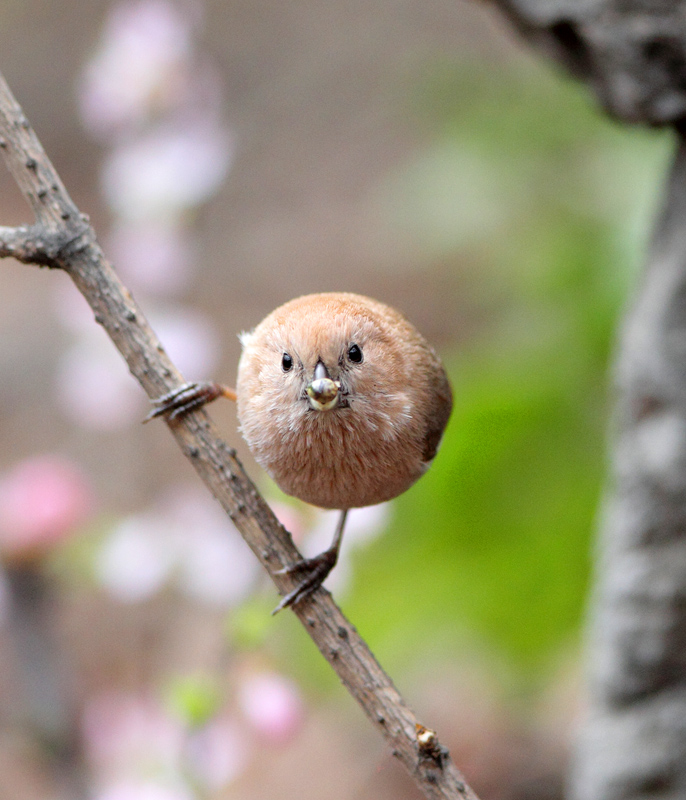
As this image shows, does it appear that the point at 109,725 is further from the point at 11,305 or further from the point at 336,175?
the point at 336,175

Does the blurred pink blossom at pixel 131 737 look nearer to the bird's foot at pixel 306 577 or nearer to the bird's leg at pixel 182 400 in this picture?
the bird's foot at pixel 306 577

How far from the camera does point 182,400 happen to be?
1.35m

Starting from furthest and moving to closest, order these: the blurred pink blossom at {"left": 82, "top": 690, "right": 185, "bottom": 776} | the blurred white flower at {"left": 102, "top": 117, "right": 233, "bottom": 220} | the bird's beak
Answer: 1. the blurred white flower at {"left": 102, "top": 117, "right": 233, "bottom": 220}
2. the blurred pink blossom at {"left": 82, "top": 690, "right": 185, "bottom": 776}
3. the bird's beak

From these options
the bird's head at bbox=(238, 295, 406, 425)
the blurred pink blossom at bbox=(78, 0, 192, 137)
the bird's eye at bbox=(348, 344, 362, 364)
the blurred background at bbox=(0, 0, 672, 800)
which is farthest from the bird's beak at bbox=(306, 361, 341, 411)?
the blurred pink blossom at bbox=(78, 0, 192, 137)

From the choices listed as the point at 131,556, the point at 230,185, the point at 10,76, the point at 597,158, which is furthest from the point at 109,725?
the point at 10,76

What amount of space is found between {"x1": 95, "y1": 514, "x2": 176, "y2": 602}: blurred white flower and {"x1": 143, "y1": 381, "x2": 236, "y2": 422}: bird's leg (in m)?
0.85

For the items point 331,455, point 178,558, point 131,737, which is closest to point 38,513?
point 178,558

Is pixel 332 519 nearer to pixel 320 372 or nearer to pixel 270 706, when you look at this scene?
pixel 270 706

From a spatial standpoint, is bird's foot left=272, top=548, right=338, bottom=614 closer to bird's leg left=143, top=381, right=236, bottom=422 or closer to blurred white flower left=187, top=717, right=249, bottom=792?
bird's leg left=143, top=381, right=236, bottom=422

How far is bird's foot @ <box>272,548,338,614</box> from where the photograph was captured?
50.6 inches

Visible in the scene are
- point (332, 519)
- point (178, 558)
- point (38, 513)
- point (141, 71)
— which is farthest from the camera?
point (141, 71)

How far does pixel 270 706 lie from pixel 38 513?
0.80 m

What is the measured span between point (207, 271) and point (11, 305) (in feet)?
4.62

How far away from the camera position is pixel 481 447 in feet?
9.45
